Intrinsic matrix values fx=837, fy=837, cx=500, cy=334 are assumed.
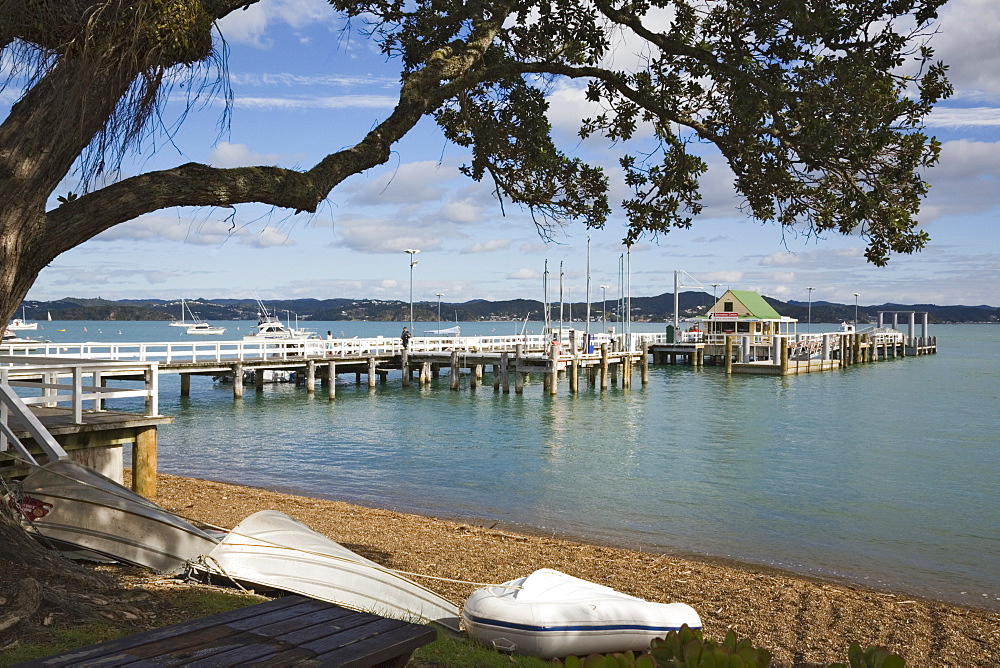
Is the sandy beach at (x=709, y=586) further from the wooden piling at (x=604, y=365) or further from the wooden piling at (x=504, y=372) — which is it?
the wooden piling at (x=604, y=365)

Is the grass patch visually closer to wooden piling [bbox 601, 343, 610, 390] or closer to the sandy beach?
the sandy beach

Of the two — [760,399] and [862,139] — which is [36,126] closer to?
[862,139]

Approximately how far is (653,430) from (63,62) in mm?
26719

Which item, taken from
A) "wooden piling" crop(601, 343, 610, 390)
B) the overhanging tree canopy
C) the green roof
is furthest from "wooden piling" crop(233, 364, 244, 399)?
the green roof

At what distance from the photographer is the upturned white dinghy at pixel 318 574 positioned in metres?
7.32

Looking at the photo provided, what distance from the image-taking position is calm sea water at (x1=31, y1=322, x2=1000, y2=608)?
14.3 m

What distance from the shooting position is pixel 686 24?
8.88 meters

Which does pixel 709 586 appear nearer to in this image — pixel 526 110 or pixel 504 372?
pixel 526 110

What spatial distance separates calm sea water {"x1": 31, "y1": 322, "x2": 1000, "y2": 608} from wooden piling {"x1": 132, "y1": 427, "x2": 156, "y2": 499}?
4.83 m

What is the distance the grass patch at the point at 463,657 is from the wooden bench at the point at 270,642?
1.38 m

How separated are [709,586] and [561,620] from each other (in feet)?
14.0

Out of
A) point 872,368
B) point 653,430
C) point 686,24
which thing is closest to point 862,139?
point 686,24

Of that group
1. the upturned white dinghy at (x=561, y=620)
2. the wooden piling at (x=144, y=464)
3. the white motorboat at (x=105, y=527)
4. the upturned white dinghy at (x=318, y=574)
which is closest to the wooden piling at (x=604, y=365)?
the wooden piling at (x=144, y=464)

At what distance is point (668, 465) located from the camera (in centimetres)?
2284
